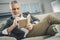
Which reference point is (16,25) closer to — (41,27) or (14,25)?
(14,25)

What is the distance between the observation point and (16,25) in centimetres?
149

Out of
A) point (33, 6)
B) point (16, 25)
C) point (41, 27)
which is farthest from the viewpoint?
point (33, 6)

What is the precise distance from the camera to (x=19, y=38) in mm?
1489

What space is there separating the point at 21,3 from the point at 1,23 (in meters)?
0.36

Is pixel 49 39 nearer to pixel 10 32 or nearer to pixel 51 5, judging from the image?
pixel 10 32

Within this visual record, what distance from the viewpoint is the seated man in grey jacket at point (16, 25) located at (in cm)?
149

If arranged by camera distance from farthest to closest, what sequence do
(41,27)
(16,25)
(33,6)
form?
(33,6), (41,27), (16,25)

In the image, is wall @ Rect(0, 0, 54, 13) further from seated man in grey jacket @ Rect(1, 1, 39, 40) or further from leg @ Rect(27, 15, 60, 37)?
leg @ Rect(27, 15, 60, 37)

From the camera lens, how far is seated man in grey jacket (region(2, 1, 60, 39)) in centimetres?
149

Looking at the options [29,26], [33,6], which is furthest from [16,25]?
[33,6]

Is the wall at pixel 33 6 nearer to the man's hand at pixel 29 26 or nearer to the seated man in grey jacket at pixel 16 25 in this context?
the seated man in grey jacket at pixel 16 25

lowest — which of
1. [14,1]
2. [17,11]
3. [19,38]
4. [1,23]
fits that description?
[19,38]

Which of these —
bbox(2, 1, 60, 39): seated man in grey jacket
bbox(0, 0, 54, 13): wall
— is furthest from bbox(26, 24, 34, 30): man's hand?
bbox(0, 0, 54, 13): wall

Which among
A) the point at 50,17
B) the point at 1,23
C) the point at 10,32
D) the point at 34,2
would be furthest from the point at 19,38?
the point at 34,2
